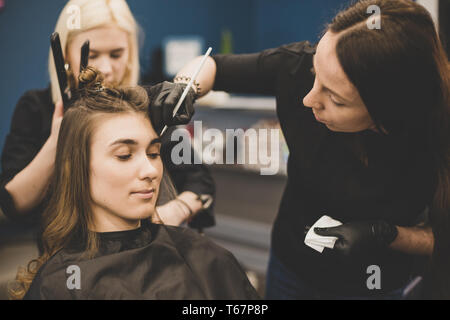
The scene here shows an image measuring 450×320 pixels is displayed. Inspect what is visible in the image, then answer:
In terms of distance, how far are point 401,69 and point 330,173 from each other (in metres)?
0.33

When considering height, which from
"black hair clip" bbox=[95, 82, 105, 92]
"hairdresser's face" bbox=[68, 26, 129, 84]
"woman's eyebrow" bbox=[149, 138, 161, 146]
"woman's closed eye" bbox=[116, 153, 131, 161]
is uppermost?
"hairdresser's face" bbox=[68, 26, 129, 84]

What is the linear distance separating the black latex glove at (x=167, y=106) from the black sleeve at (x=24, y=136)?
0.87 feet

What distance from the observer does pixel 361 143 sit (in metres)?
1.02

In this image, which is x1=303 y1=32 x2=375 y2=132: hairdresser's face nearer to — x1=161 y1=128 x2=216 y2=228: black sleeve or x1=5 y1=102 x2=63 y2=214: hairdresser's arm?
x1=161 y1=128 x2=216 y2=228: black sleeve

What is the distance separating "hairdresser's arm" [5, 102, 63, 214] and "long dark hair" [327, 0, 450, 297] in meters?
0.65

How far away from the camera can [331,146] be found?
3.47 ft

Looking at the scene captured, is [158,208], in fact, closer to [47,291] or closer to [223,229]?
[47,291]

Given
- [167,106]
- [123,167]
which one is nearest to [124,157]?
[123,167]

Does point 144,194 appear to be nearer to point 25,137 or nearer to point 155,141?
point 155,141

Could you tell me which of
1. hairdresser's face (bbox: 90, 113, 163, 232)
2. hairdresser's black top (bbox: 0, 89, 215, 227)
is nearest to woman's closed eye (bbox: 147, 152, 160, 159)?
hairdresser's face (bbox: 90, 113, 163, 232)

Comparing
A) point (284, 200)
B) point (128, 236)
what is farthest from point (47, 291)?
point (284, 200)

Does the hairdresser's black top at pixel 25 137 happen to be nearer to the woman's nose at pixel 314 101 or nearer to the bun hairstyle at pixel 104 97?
the bun hairstyle at pixel 104 97

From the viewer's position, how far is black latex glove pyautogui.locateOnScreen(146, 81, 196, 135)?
2.90 ft
